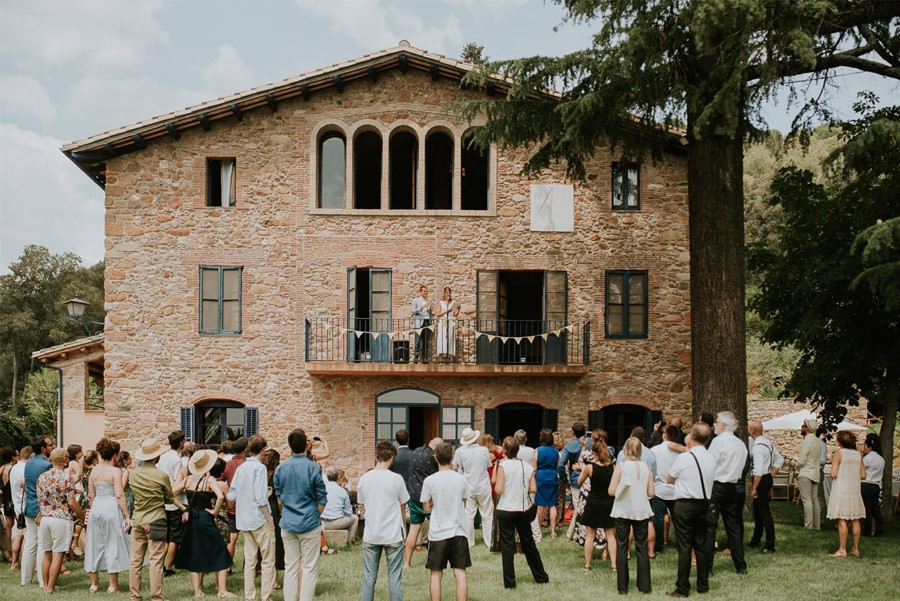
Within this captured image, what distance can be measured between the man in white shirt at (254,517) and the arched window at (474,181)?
12106 millimetres

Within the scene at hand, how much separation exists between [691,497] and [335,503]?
5728 millimetres

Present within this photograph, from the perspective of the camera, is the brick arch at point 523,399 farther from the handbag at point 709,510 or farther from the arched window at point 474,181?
the handbag at point 709,510

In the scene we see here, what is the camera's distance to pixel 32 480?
10906mm

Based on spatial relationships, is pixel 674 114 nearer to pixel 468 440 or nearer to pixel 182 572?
pixel 468 440

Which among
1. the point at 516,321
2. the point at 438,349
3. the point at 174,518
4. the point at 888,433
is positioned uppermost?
the point at 516,321

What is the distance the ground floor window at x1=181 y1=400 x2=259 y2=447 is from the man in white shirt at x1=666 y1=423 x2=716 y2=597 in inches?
455

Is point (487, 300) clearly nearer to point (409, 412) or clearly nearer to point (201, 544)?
point (409, 412)

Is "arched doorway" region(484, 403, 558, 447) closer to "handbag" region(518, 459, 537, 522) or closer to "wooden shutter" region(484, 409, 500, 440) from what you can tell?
"wooden shutter" region(484, 409, 500, 440)

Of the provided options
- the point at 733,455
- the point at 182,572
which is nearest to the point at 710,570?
the point at 733,455

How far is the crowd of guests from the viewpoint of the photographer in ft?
28.6

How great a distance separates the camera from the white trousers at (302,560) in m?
8.80

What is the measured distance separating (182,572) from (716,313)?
8.68 meters

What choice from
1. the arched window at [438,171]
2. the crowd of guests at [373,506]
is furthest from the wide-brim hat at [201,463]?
the arched window at [438,171]

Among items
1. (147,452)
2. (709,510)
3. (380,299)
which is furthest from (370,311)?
(709,510)
